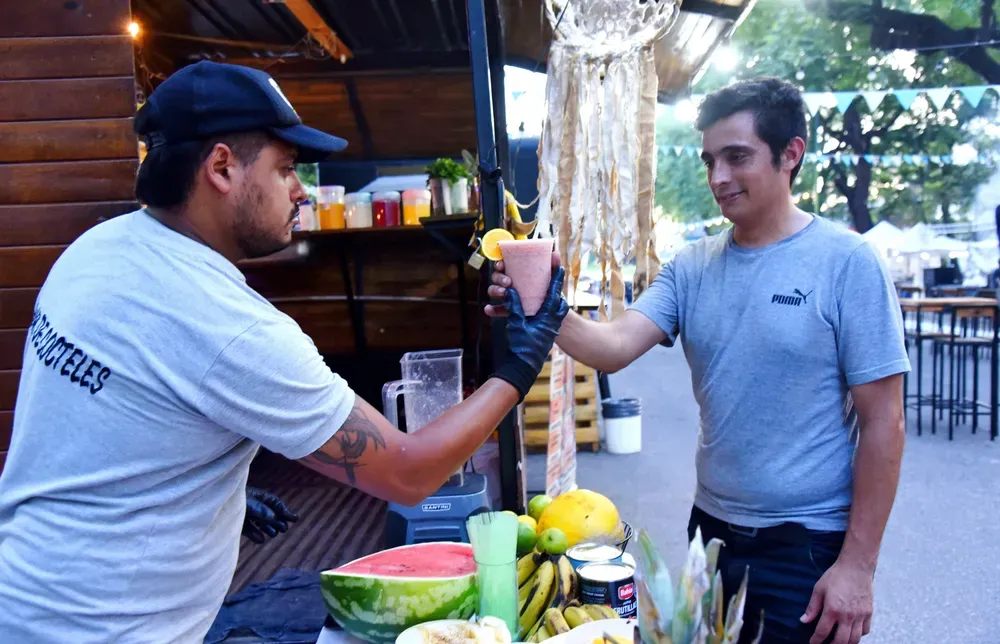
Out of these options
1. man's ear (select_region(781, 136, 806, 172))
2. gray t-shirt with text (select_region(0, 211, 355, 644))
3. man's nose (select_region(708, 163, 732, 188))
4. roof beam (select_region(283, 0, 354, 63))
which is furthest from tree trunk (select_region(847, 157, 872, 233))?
A: gray t-shirt with text (select_region(0, 211, 355, 644))

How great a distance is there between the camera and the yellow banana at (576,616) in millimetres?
2021

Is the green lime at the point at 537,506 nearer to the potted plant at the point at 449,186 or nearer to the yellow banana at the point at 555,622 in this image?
the yellow banana at the point at 555,622

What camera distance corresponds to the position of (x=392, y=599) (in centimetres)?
197

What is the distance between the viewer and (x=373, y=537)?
5.06 m

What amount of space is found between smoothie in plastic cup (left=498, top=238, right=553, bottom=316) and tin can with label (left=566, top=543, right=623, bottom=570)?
767 mm

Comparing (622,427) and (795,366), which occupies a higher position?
(795,366)

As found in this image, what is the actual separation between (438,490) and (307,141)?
5.68 feet

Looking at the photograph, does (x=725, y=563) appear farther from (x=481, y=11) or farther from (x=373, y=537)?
(x=373, y=537)

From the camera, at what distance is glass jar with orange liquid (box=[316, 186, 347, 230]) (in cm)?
679

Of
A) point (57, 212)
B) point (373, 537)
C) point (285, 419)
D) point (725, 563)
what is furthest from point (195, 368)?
point (373, 537)

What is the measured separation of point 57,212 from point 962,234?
35675mm

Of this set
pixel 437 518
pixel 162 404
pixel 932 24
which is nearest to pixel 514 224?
pixel 437 518

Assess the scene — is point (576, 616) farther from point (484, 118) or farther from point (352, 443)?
point (484, 118)

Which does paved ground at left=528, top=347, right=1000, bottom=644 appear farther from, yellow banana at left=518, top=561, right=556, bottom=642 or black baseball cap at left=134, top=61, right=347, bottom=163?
black baseball cap at left=134, top=61, right=347, bottom=163
